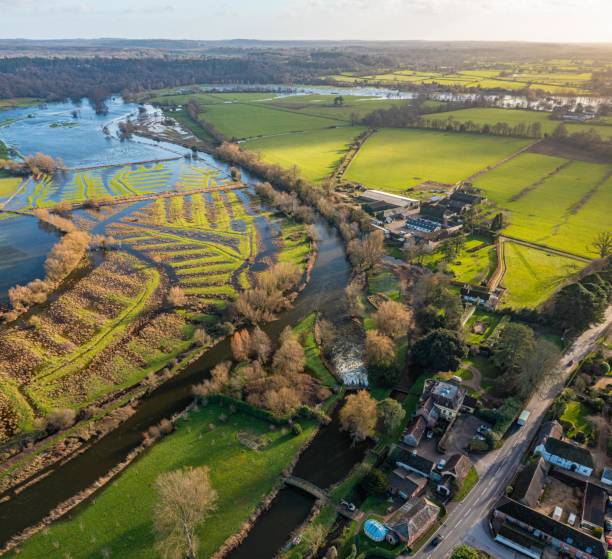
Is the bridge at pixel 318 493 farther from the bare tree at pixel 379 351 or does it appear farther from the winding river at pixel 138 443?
the bare tree at pixel 379 351

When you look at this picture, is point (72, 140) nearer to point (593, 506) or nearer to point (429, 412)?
point (429, 412)

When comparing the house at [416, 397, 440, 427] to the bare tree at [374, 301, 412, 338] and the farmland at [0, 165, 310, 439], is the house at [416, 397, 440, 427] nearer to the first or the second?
the bare tree at [374, 301, 412, 338]

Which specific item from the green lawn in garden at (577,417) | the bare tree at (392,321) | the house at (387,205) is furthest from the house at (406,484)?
the house at (387,205)

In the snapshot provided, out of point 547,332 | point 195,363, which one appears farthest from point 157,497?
point 547,332

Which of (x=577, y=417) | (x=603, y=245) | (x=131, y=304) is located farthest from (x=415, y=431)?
(x=603, y=245)

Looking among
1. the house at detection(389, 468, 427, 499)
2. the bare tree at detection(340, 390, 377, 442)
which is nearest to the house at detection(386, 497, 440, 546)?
the house at detection(389, 468, 427, 499)

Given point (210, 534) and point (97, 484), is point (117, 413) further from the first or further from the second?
point (210, 534)
